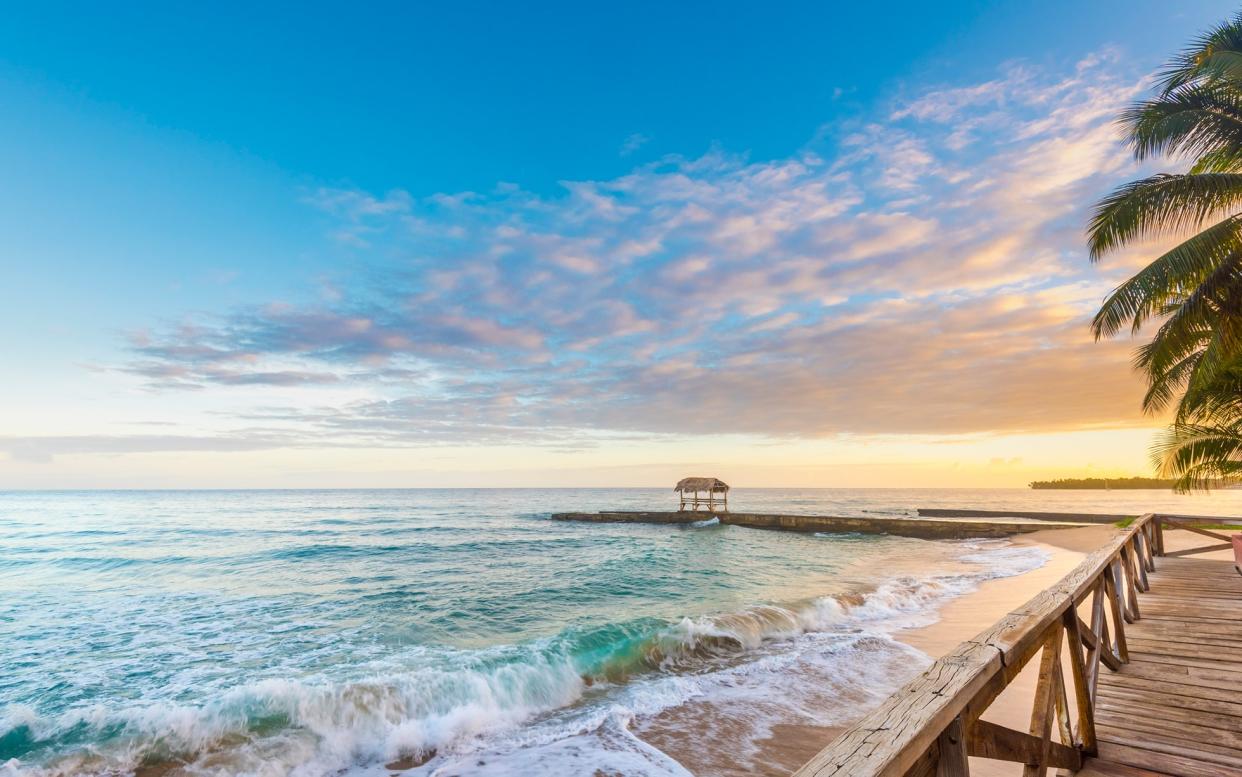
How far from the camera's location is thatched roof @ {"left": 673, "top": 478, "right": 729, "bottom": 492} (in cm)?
4691

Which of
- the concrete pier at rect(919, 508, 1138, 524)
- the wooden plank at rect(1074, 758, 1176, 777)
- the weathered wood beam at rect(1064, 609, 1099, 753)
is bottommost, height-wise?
the concrete pier at rect(919, 508, 1138, 524)

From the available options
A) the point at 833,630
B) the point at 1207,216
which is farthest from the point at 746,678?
the point at 1207,216

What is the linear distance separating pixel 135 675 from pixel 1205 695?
14938 millimetres

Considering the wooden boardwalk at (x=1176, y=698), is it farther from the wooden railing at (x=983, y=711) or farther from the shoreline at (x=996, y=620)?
the shoreline at (x=996, y=620)

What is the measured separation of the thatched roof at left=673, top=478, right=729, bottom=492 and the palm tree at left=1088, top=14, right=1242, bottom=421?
36.7 m

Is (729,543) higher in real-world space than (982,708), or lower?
lower

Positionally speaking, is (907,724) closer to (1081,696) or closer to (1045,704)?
(1045,704)

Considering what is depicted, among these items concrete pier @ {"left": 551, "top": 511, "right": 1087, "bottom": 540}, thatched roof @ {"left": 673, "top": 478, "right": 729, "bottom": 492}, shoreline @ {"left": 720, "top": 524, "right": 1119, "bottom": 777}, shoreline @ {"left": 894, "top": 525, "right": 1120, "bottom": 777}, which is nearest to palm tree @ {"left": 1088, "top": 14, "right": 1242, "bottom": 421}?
shoreline @ {"left": 894, "top": 525, "right": 1120, "bottom": 777}

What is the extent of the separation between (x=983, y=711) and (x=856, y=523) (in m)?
41.2

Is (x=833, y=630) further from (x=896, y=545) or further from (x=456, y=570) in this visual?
(x=896, y=545)

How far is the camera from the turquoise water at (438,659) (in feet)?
24.2

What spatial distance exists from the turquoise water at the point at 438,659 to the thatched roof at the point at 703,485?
22.0 metres

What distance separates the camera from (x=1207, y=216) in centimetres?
1089

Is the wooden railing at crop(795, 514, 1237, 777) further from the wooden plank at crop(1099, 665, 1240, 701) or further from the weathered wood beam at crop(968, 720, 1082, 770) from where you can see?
the wooden plank at crop(1099, 665, 1240, 701)
